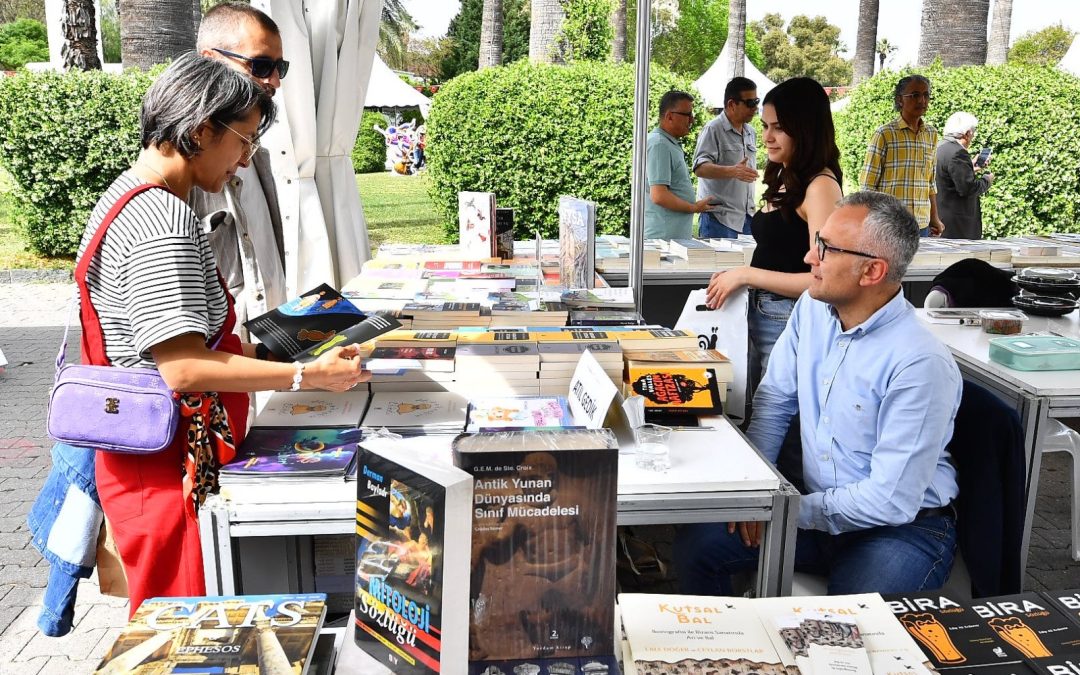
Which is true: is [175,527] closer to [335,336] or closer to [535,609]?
[335,336]

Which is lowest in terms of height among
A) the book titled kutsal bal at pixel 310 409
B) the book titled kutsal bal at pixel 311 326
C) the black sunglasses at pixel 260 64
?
the book titled kutsal bal at pixel 310 409

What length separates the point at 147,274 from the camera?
1610mm

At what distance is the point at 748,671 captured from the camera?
1.28 metres

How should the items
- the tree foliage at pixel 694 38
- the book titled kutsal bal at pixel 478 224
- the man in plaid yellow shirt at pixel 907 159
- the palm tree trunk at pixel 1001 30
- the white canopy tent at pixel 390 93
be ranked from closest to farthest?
1. the book titled kutsal bal at pixel 478 224
2. the man in plaid yellow shirt at pixel 907 159
3. the palm tree trunk at pixel 1001 30
4. the white canopy tent at pixel 390 93
5. the tree foliage at pixel 694 38

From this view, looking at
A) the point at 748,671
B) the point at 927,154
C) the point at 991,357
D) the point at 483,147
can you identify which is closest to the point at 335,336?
the point at 748,671

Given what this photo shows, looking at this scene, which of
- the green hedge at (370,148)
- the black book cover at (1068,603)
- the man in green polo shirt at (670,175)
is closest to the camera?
the black book cover at (1068,603)

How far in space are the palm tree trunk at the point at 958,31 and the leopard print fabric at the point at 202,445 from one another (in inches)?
437

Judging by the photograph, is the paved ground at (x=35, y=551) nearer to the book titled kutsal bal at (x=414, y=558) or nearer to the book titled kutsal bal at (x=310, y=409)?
the book titled kutsal bal at (x=310, y=409)

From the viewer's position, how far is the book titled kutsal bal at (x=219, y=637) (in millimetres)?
1219

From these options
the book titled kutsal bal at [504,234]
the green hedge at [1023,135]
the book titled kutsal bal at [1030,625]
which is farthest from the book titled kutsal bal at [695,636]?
the green hedge at [1023,135]

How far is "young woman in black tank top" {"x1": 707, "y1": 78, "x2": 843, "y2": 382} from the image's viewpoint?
2934mm

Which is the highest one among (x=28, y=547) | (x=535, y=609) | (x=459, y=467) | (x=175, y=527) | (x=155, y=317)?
(x=155, y=317)

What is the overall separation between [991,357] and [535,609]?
7.84 feet

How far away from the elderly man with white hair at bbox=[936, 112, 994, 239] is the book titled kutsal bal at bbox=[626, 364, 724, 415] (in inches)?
218
